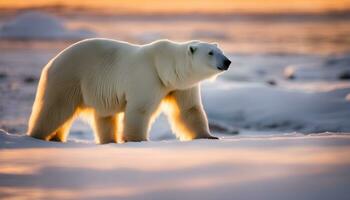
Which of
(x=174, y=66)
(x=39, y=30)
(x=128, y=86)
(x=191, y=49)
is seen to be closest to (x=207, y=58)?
(x=191, y=49)

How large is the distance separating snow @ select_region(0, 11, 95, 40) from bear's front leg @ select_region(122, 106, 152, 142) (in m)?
24.5

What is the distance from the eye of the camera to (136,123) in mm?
4488

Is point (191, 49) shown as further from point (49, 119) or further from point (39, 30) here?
point (39, 30)

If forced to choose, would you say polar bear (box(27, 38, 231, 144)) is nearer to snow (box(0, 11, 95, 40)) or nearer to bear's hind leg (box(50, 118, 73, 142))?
bear's hind leg (box(50, 118, 73, 142))

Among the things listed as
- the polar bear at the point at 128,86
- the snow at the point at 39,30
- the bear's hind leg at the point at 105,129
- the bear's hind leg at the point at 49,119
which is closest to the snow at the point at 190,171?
the polar bear at the point at 128,86

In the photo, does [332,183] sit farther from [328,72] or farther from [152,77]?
[328,72]

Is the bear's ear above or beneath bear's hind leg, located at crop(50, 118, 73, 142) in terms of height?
above

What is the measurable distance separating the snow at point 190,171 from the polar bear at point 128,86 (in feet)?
4.38

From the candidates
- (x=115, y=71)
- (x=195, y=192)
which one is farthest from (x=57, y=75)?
(x=195, y=192)

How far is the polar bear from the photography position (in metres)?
4.52

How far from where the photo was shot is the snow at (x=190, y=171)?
7.37 feet

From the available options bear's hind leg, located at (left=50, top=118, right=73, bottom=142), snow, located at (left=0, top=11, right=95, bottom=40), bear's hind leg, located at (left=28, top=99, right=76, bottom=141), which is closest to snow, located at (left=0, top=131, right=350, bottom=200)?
bear's hind leg, located at (left=28, top=99, right=76, bottom=141)

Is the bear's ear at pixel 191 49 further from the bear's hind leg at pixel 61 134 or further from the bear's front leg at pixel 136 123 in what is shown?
the bear's hind leg at pixel 61 134

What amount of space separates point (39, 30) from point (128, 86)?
2570cm
